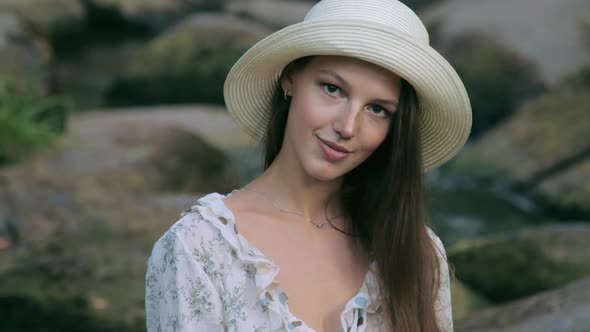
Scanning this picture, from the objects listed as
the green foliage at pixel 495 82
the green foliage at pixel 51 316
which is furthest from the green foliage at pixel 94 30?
the green foliage at pixel 51 316

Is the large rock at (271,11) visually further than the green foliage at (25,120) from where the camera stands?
Yes

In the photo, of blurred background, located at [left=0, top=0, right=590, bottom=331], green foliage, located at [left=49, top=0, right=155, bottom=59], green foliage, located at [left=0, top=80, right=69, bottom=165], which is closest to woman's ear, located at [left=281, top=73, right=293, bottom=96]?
blurred background, located at [left=0, top=0, right=590, bottom=331]

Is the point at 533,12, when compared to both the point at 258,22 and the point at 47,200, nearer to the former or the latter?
the point at 258,22

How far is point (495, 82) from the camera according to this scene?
8.49 m

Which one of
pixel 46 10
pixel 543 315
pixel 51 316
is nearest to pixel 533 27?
pixel 46 10

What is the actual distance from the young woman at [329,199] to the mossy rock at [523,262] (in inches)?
106

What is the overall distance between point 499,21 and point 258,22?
3002mm

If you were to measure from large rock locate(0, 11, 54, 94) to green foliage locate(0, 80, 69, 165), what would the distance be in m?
0.66

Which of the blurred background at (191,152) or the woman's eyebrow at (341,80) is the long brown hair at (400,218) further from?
the blurred background at (191,152)

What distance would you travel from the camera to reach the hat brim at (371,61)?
82.7 inches

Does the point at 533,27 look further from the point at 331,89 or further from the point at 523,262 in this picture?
the point at 331,89

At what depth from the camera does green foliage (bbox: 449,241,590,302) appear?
5.07 meters

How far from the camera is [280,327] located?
7.00 ft

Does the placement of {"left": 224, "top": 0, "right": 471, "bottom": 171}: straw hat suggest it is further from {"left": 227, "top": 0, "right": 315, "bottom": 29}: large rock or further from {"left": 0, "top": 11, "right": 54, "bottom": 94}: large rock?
{"left": 227, "top": 0, "right": 315, "bottom": 29}: large rock
